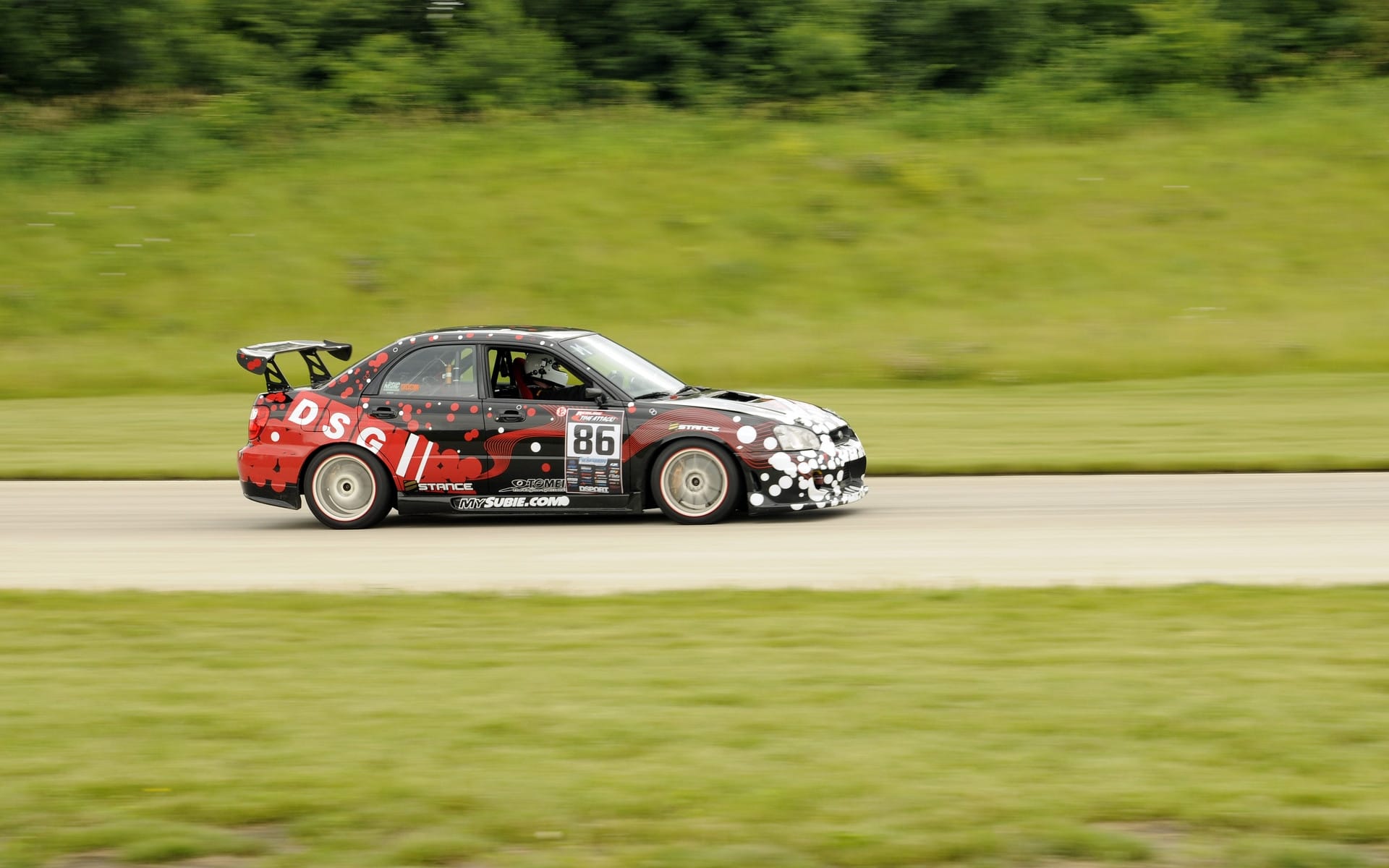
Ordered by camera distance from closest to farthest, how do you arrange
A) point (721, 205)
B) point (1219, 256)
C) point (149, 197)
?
point (1219, 256) → point (721, 205) → point (149, 197)

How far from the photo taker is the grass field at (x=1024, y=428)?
48.7 feet

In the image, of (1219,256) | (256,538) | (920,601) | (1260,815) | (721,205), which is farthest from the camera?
(721,205)

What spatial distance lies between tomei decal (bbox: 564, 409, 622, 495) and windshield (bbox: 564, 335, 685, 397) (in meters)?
0.36

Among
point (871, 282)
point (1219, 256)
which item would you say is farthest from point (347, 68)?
point (1219, 256)

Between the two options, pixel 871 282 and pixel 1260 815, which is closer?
pixel 1260 815

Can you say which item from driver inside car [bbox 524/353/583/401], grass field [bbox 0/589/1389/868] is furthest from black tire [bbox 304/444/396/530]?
grass field [bbox 0/589/1389/868]

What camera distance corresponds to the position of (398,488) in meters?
12.2

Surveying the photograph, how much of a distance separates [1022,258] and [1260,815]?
86.2 feet

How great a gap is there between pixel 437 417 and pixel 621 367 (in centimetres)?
148

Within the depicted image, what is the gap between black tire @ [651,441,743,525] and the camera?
38.3ft

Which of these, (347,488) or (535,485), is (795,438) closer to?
(535,485)

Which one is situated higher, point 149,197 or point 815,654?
point 149,197

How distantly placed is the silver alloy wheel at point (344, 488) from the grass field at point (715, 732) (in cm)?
359

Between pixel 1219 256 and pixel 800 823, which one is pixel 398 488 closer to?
pixel 800 823
